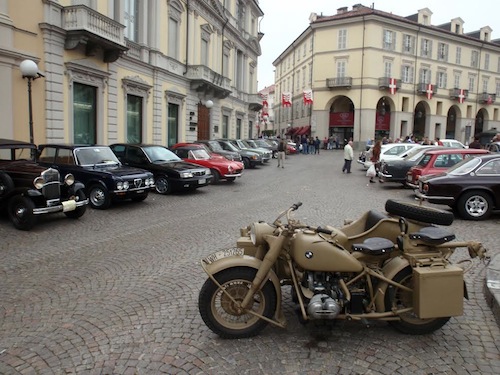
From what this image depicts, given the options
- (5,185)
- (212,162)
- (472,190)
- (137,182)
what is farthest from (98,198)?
(472,190)

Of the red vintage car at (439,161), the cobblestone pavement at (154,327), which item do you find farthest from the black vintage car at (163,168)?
the red vintage car at (439,161)

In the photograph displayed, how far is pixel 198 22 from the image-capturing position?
2752 cm

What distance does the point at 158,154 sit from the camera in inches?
563

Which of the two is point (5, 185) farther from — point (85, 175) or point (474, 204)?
point (474, 204)

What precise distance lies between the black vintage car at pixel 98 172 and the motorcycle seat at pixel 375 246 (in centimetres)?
808

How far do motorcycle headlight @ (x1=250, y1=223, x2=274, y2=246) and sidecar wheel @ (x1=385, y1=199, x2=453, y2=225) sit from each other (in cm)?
134

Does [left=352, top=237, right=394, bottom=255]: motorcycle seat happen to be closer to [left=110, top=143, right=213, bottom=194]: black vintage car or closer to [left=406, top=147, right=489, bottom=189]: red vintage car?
[left=110, top=143, right=213, bottom=194]: black vintage car

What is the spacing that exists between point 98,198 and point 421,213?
8.74 meters

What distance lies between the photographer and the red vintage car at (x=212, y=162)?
16.0 metres

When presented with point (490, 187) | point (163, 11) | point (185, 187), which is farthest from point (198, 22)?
point (490, 187)

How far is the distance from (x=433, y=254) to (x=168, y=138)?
2229 centimetres

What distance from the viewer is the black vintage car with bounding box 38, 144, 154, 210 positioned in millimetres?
10625

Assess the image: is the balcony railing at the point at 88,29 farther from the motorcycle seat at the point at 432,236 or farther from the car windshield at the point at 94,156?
the motorcycle seat at the point at 432,236

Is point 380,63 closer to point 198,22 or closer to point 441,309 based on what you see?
point 198,22
